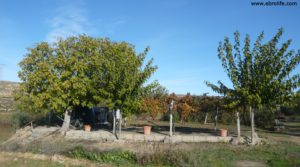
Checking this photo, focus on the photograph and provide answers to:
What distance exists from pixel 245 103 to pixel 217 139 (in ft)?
8.14

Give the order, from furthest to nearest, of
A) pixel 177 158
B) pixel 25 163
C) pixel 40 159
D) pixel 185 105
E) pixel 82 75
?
1. pixel 185 105
2. pixel 82 75
3. pixel 40 159
4. pixel 25 163
5. pixel 177 158

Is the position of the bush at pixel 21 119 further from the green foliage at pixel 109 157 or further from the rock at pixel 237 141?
the rock at pixel 237 141

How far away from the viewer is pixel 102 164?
1027cm

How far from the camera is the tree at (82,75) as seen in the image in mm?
18516

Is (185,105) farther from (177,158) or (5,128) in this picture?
(5,128)

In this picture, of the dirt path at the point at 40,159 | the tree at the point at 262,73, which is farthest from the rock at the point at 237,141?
the dirt path at the point at 40,159

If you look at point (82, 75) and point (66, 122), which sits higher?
point (82, 75)

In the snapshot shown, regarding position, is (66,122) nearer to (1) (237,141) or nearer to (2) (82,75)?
(2) (82,75)

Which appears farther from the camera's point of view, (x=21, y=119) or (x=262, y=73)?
(x=21, y=119)

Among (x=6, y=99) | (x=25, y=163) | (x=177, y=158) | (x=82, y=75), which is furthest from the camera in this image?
(x=6, y=99)

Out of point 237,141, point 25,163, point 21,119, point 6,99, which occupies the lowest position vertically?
point 25,163

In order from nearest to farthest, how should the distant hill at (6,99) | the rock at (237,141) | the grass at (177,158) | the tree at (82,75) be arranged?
the grass at (177,158), the rock at (237,141), the tree at (82,75), the distant hill at (6,99)

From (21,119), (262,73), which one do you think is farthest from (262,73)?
(21,119)

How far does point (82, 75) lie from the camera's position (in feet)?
70.0
